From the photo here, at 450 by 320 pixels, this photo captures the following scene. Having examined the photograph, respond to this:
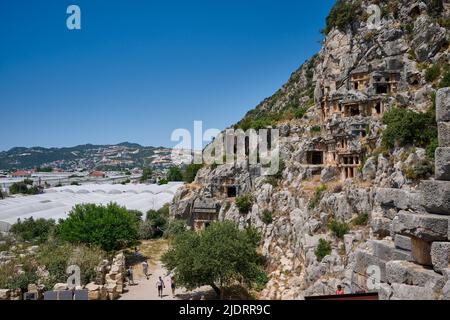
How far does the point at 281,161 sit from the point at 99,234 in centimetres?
1808

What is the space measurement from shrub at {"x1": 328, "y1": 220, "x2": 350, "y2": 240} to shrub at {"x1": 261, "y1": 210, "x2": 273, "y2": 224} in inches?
307

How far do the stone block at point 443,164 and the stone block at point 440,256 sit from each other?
1275 millimetres

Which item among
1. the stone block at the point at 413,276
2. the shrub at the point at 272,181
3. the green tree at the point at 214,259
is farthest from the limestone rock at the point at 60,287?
the shrub at the point at 272,181

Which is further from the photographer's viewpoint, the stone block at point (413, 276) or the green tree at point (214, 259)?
the green tree at point (214, 259)

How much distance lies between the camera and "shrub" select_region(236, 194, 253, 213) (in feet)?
111

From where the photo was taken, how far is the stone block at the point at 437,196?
675 cm

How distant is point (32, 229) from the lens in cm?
4081

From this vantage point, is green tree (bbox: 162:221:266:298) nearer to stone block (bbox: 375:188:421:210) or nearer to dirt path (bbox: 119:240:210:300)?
dirt path (bbox: 119:240:210:300)

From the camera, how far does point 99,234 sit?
30781 mm

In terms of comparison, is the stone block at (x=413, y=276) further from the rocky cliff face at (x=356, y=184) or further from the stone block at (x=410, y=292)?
the stone block at (x=410, y=292)

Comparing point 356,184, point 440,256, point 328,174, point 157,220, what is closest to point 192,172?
point 157,220
